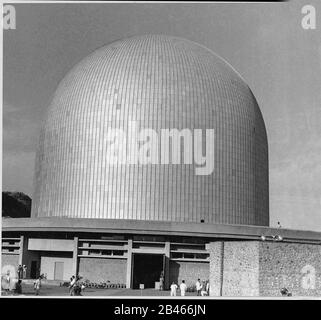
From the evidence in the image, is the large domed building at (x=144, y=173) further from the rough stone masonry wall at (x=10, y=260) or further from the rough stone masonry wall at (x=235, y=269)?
the rough stone masonry wall at (x=235, y=269)

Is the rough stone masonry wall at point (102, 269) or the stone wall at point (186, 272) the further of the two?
the rough stone masonry wall at point (102, 269)

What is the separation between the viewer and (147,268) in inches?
1783

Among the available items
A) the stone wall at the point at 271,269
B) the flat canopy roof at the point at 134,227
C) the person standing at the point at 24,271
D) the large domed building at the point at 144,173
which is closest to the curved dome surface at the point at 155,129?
the large domed building at the point at 144,173

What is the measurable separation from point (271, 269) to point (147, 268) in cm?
1974

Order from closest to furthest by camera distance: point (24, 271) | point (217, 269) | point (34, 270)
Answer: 1. point (217, 269)
2. point (24, 271)
3. point (34, 270)

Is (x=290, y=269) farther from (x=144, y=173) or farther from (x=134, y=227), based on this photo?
(x=144, y=173)

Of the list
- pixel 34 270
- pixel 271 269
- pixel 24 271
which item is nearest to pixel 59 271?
pixel 34 270

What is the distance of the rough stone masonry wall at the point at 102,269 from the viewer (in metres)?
44.0

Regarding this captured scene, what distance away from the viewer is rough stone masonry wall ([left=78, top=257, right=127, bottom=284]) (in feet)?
144

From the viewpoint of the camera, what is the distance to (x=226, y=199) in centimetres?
5300

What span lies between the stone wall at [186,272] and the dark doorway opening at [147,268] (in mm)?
1596
